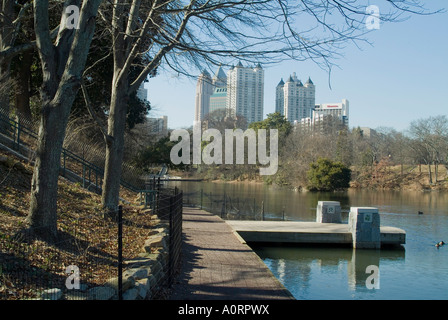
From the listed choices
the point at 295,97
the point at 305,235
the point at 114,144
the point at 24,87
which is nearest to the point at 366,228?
the point at 305,235

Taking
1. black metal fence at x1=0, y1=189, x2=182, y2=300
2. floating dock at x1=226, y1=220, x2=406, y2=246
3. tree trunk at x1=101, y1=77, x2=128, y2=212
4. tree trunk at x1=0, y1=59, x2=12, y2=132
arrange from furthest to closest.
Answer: floating dock at x1=226, y1=220, x2=406, y2=246
tree trunk at x1=0, y1=59, x2=12, y2=132
tree trunk at x1=101, y1=77, x2=128, y2=212
black metal fence at x1=0, y1=189, x2=182, y2=300

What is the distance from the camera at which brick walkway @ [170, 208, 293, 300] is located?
7152 millimetres

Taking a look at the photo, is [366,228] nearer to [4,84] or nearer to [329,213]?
[329,213]

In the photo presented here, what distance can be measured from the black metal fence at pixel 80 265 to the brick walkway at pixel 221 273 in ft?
1.19

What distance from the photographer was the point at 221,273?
28.1 feet

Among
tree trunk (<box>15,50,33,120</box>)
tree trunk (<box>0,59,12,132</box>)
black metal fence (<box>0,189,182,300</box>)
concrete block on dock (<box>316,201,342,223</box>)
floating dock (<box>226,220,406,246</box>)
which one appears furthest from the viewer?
tree trunk (<box>15,50,33,120</box>)

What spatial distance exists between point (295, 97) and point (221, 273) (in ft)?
512

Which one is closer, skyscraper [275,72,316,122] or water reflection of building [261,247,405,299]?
water reflection of building [261,247,405,299]

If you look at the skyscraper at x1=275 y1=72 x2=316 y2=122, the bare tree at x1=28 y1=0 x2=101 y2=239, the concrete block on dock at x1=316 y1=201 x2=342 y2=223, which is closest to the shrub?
the concrete block on dock at x1=316 y1=201 x2=342 y2=223

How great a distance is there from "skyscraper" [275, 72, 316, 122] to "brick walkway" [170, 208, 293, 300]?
13670 centimetres

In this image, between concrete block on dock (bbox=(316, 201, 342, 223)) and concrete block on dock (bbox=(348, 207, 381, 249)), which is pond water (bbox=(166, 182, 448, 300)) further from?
concrete block on dock (bbox=(316, 201, 342, 223))

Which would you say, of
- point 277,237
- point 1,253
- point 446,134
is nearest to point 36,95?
point 277,237

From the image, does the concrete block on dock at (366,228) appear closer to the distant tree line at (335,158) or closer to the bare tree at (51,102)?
the bare tree at (51,102)

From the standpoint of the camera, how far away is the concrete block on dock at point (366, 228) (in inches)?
604
